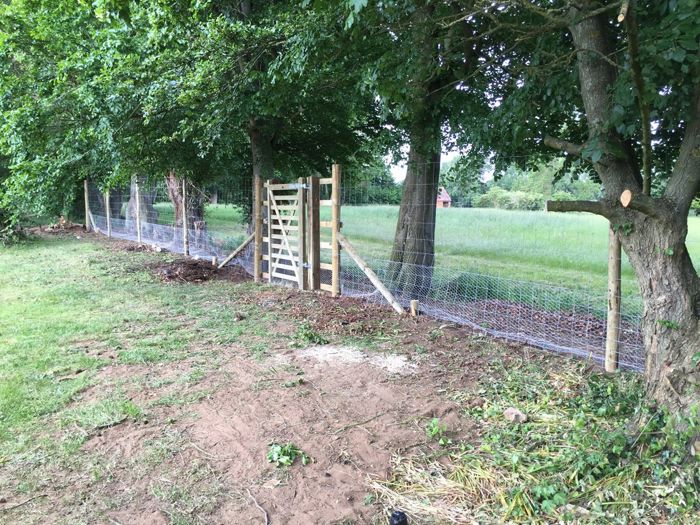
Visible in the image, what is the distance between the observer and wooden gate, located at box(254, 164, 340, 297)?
7707 mm

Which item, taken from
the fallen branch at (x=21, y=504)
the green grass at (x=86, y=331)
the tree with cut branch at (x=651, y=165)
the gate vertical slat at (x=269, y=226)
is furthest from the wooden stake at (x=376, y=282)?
the fallen branch at (x=21, y=504)

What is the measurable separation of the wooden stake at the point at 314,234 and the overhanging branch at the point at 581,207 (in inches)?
207

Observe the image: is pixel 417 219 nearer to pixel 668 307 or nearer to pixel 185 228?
pixel 668 307

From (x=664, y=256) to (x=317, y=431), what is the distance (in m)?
2.47

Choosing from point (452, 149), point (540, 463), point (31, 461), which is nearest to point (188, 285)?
point (452, 149)

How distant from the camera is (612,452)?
277 cm

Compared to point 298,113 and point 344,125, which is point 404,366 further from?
point 344,125

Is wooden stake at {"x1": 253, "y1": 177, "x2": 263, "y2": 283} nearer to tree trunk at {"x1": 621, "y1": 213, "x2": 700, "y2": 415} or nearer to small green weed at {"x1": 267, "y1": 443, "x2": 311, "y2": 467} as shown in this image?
small green weed at {"x1": 267, "y1": 443, "x2": 311, "y2": 467}

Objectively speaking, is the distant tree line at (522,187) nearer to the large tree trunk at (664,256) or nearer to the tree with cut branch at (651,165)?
the tree with cut branch at (651,165)

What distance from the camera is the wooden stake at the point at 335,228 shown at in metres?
7.53

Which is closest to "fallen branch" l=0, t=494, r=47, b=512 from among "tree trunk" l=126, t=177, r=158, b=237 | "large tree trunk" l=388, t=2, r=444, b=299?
"large tree trunk" l=388, t=2, r=444, b=299

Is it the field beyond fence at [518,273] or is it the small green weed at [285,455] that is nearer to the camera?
the small green weed at [285,455]

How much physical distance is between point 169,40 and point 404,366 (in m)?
6.12

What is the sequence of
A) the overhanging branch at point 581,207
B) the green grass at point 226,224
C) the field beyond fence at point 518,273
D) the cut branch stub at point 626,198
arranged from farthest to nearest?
the green grass at point 226,224, the field beyond fence at point 518,273, the overhanging branch at point 581,207, the cut branch stub at point 626,198
